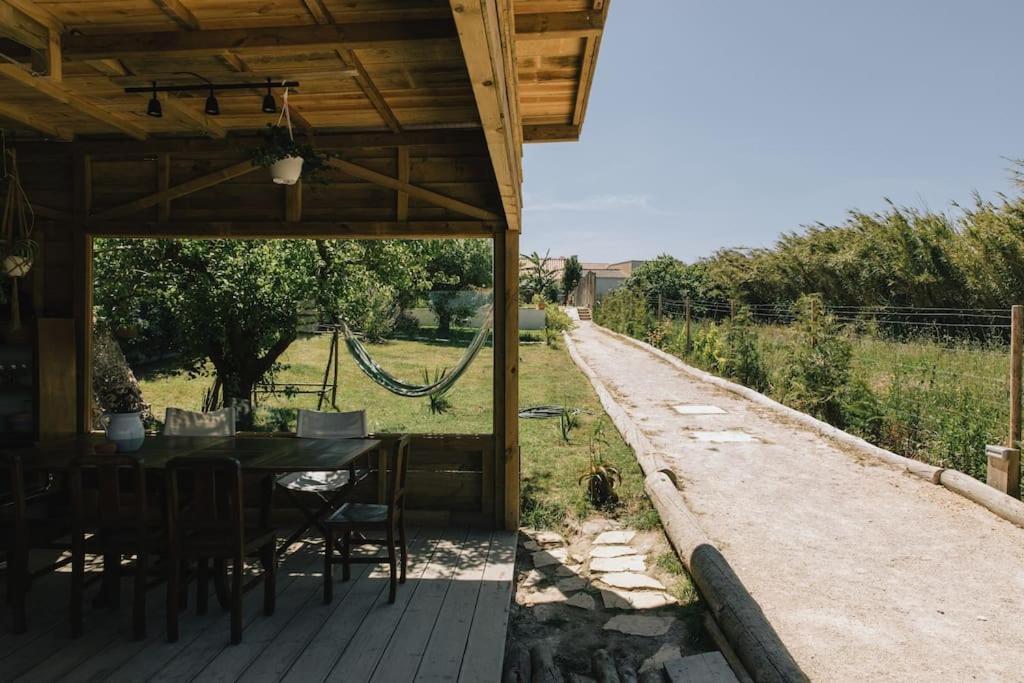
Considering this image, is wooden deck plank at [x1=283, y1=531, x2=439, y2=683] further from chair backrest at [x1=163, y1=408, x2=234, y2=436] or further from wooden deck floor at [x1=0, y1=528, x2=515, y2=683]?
chair backrest at [x1=163, y1=408, x2=234, y2=436]

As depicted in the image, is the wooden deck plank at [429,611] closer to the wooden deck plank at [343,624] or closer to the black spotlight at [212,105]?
the wooden deck plank at [343,624]

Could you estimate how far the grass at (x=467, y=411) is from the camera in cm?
482

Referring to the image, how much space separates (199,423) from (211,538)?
158 centimetres

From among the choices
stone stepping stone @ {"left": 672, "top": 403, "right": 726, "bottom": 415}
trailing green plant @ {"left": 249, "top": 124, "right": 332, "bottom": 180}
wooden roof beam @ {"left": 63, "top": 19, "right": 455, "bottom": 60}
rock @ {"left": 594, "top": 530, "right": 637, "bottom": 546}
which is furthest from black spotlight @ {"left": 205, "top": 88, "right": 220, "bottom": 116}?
stone stepping stone @ {"left": 672, "top": 403, "right": 726, "bottom": 415}

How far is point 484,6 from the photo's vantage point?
5.21 ft

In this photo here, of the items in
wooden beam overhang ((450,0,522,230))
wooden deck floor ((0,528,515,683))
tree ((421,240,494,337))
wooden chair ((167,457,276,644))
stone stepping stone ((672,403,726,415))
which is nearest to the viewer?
wooden beam overhang ((450,0,522,230))

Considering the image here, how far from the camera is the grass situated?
190 inches

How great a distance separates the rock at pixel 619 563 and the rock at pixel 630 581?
0.20ft

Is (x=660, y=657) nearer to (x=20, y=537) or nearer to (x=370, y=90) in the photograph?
(x=20, y=537)

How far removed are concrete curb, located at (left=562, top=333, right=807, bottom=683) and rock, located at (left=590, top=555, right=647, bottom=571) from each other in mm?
223

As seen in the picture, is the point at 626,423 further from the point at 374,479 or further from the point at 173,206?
the point at 173,206

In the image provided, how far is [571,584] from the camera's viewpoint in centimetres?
360

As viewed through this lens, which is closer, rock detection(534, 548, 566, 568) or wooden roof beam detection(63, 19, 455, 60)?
wooden roof beam detection(63, 19, 455, 60)

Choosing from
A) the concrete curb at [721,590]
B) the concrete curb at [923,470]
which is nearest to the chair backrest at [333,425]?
the concrete curb at [721,590]
